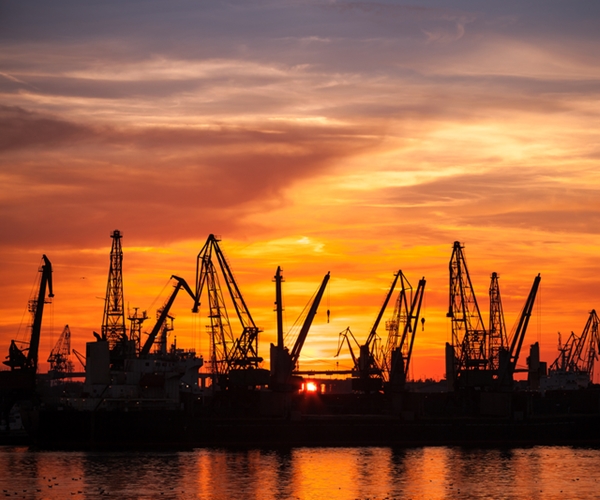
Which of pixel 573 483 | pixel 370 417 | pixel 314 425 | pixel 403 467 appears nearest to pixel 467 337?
pixel 370 417

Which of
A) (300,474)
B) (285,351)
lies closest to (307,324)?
(285,351)

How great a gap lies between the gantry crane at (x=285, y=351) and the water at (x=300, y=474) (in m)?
15.6

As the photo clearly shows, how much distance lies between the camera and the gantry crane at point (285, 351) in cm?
12925

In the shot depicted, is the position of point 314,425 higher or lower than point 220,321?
lower

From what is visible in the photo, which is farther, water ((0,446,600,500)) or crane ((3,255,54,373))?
crane ((3,255,54,373))

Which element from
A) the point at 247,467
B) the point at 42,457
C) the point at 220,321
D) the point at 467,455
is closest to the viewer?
the point at 247,467

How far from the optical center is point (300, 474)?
298 feet

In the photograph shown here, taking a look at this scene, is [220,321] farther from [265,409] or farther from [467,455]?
[467,455]

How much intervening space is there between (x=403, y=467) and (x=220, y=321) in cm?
3955

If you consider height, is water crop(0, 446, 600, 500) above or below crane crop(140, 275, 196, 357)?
below

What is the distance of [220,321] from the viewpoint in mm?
130125

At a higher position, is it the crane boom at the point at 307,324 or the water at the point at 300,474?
the crane boom at the point at 307,324

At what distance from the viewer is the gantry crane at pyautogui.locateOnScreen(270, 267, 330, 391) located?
12925cm

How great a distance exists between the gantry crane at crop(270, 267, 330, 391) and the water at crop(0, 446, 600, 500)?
15613 mm
